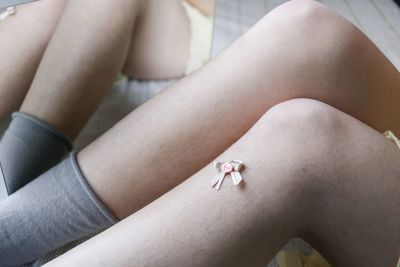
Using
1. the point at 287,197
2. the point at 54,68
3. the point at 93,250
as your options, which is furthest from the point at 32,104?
the point at 287,197

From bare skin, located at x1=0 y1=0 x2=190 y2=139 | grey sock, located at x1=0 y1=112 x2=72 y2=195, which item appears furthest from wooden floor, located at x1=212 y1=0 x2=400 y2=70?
grey sock, located at x1=0 y1=112 x2=72 y2=195

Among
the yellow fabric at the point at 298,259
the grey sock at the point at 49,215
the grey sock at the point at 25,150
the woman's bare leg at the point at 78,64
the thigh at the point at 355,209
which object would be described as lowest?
the yellow fabric at the point at 298,259

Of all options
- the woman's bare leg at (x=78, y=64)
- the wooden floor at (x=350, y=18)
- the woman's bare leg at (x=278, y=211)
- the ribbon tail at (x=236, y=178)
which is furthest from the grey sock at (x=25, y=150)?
the wooden floor at (x=350, y=18)

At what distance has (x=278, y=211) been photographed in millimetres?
471

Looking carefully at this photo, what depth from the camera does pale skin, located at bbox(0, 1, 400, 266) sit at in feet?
1.52

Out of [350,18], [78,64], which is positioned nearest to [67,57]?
[78,64]

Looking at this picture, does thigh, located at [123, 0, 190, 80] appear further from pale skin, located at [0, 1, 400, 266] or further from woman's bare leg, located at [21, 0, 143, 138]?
pale skin, located at [0, 1, 400, 266]

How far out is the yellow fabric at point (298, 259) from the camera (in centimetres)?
61

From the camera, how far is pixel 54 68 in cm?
69

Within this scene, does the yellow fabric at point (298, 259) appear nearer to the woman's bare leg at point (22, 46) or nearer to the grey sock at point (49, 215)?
the grey sock at point (49, 215)

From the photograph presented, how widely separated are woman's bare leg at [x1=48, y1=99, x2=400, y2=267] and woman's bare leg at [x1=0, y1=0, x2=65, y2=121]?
0.32 m

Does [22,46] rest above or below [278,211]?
above

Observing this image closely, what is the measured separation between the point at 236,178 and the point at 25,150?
1.10 feet

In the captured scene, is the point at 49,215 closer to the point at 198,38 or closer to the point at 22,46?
the point at 22,46
